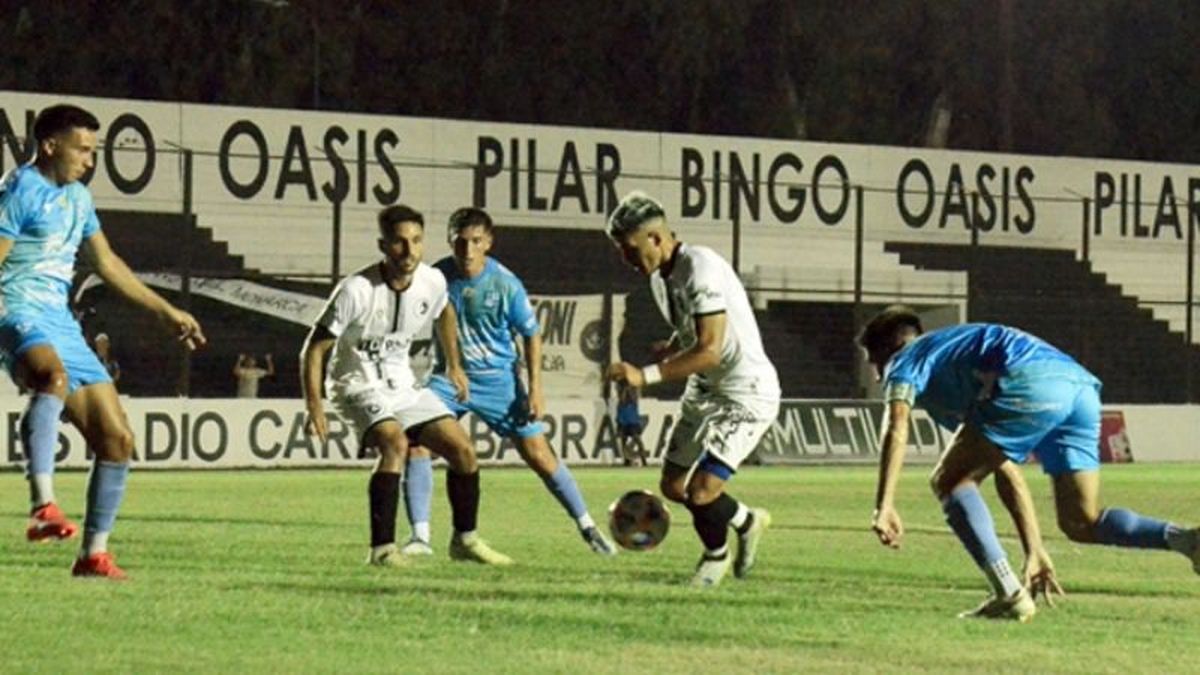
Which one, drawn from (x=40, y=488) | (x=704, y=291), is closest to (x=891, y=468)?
(x=704, y=291)

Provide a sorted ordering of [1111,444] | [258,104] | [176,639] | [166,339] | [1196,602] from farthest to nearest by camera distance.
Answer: [258,104] → [1111,444] → [166,339] → [1196,602] → [176,639]

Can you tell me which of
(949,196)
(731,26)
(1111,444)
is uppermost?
(731,26)

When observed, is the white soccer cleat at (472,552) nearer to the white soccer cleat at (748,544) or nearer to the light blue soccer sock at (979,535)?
the white soccer cleat at (748,544)

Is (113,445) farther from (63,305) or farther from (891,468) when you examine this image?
(891,468)

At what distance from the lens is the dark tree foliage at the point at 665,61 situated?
5053 centimetres

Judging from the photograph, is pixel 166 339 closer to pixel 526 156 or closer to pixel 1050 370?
pixel 526 156

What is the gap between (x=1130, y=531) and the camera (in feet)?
39.5

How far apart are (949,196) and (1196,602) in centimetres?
3161

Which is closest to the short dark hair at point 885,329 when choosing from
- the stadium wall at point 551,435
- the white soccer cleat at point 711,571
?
the white soccer cleat at point 711,571

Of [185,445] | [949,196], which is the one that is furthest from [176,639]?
[949,196]

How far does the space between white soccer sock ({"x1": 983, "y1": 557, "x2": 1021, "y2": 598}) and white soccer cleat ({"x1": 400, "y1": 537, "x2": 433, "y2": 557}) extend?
14.1 feet

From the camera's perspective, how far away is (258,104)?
169 feet

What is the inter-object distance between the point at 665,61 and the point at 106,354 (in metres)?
22.2

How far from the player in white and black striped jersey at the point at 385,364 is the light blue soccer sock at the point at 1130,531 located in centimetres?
387
